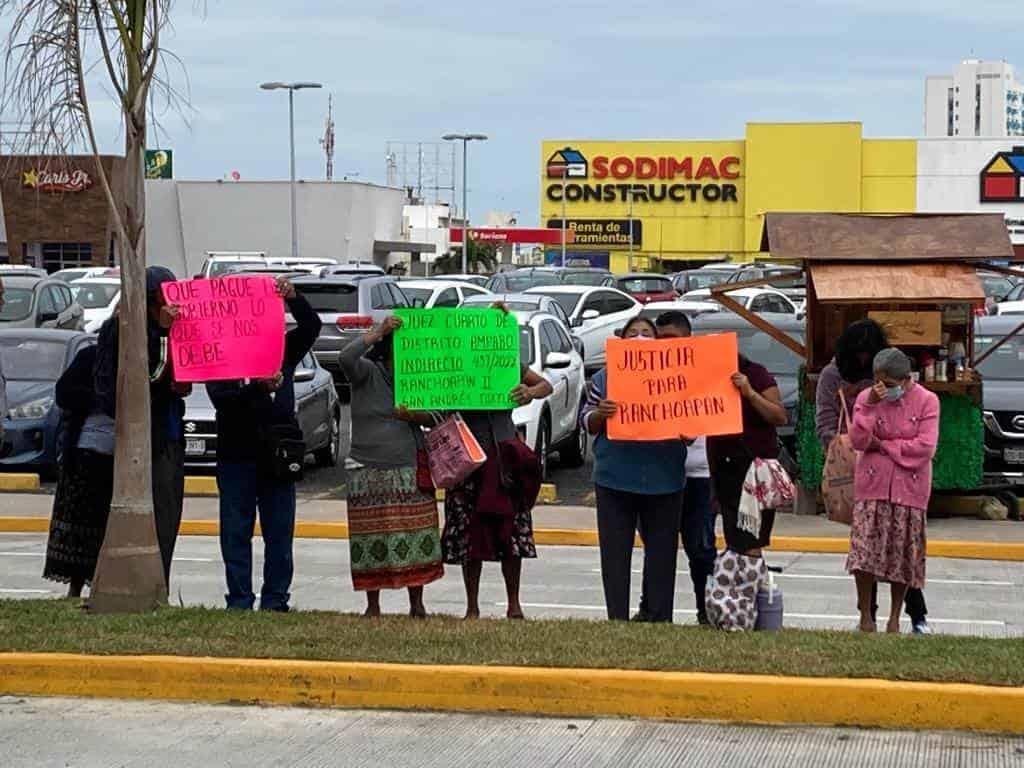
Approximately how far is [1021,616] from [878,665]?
153 inches

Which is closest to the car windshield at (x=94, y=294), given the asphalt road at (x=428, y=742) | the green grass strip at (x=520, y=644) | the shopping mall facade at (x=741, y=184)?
the green grass strip at (x=520, y=644)

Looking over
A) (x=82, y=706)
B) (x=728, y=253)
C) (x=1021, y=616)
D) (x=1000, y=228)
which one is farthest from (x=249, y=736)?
(x=728, y=253)

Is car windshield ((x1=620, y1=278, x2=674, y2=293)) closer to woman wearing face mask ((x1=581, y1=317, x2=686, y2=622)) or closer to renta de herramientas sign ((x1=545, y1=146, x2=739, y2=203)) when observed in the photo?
woman wearing face mask ((x1=581, y1=317, x2=686, y2=622))

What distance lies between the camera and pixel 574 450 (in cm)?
2034

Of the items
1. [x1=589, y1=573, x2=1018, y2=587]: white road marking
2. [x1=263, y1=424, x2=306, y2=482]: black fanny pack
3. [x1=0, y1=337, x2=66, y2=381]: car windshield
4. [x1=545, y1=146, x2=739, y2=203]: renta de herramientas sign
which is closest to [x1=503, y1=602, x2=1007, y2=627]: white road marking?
[x1=589, y1=573, x2=1018, y2=587]: white road marking

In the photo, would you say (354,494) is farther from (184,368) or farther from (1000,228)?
(1000,228)

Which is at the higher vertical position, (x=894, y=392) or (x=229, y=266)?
(x=894, y=392)

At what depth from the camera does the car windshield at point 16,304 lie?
89.2 feet

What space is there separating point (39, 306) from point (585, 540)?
14756 mm

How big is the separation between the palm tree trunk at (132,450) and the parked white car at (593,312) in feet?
56.9

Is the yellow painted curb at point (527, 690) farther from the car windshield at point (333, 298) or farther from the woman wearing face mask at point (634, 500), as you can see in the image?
the car windshield at point (333, 298)

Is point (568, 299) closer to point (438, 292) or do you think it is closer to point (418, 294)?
point (438, 292)

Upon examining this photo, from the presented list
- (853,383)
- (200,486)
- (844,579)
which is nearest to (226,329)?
(853,383)

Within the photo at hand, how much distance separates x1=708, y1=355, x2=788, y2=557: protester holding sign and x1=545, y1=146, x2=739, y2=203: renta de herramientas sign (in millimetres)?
76172
